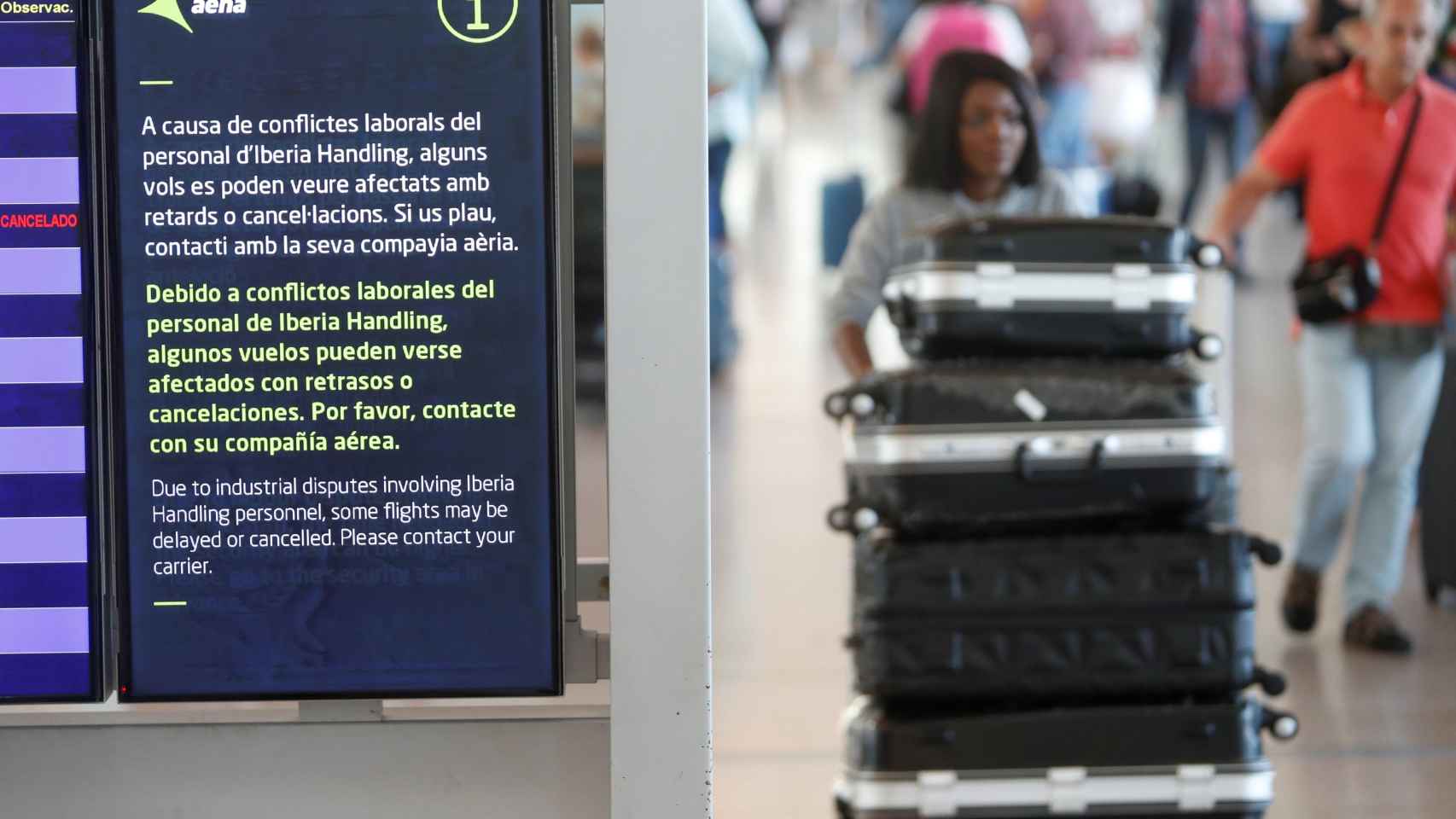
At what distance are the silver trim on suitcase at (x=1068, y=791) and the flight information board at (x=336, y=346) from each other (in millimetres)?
645

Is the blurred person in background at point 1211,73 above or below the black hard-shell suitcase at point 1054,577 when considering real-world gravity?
above

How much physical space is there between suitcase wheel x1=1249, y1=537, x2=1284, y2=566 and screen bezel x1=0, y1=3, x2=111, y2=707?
2029mm

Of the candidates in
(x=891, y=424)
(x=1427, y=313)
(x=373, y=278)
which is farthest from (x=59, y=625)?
(x=1427, y=313)

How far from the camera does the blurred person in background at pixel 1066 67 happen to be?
507 inches

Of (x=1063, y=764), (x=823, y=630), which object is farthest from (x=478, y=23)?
(x=823, y=630)

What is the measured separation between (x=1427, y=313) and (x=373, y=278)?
377 centimetres

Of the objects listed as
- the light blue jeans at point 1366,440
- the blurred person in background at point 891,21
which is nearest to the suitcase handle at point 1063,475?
the light blue jeans at point 1366,440

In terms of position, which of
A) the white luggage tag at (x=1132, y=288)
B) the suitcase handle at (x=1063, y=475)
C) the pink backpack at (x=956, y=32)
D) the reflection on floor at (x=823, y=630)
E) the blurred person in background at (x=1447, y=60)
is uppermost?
the pink backpack at (x=956, y=32)

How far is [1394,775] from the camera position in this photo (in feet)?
16.2

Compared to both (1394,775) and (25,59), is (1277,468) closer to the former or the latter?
(1394,775)

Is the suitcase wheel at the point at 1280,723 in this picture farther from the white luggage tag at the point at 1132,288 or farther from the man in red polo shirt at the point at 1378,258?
the man in red polo shirt at the point at 1378,258

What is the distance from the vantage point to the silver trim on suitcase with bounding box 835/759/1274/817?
3586 millimetres

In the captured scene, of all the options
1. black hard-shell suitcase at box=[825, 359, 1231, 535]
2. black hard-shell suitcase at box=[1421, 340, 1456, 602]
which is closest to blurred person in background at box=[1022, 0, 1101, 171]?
black hard-shell suitcase at box=[1421, 340, 1456, 602]

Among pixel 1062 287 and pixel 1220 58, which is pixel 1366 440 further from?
pixel 1220 58
